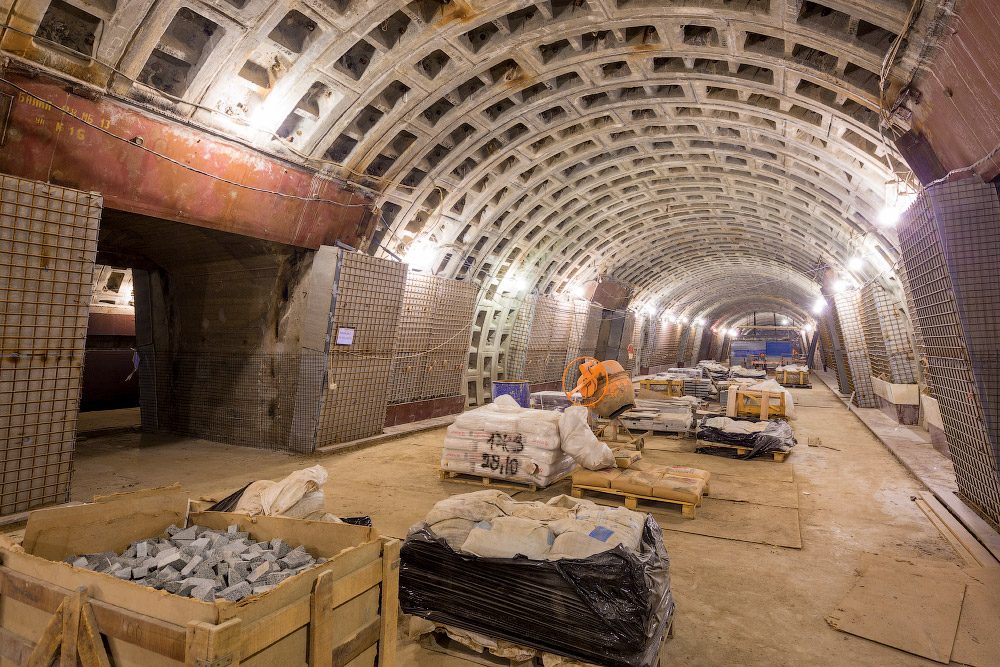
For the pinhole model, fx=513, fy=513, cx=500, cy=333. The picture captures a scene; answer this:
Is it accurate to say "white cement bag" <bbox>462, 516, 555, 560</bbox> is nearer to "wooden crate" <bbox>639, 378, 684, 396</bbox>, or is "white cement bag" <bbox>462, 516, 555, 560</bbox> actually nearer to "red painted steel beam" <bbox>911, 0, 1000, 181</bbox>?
"red painted steel beam" <bbox>911, 0, 1000, 181</bbox>

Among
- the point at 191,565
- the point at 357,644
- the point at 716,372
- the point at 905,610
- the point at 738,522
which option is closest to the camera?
the point at 357,644

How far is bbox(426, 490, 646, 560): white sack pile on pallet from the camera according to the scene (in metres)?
3.47

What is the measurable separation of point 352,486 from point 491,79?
23.1 ft

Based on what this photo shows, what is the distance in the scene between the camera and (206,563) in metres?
2.85

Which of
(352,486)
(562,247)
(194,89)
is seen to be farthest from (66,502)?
(562,247)

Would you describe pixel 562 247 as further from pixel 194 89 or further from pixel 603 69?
pixel 194 89

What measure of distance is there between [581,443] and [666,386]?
10459 mm

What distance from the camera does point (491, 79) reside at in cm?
888

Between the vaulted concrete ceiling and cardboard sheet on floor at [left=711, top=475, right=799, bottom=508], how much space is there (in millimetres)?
4736

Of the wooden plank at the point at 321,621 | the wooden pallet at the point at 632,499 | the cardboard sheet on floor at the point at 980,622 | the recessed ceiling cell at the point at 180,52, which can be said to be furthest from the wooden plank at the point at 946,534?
the recessed ceiling cell at the point at 180,52

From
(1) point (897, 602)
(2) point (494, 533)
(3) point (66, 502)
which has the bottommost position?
(3) point (66, 502)

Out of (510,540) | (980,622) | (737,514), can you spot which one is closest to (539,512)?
(510,540)

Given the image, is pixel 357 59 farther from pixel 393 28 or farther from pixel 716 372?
pixel 716 372

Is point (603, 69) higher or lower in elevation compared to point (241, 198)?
higher
